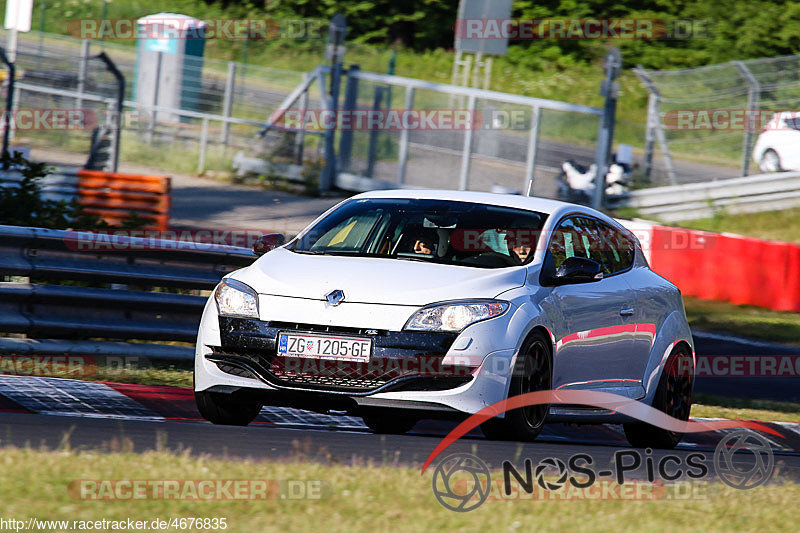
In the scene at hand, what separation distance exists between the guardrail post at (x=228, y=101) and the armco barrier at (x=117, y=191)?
6694 millimetres

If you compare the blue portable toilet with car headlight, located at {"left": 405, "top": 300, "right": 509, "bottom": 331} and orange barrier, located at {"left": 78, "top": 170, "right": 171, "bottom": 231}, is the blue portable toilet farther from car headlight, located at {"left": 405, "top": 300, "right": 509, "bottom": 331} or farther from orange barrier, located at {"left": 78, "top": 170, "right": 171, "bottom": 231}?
car headlight, located at {"left": 405, "top": 300, "right": 509, "bottom": 331}

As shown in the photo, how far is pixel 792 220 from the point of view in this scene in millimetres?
24156

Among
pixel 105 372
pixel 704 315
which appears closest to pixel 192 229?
pixel 704 315

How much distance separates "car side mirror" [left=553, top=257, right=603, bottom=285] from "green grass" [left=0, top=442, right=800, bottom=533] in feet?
5.92

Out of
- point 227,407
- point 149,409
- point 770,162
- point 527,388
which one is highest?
point 770,162

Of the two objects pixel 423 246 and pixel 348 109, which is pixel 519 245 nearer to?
pixel 423 246

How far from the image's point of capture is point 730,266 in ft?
58.0

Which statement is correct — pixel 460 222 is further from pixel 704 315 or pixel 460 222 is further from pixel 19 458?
pixel 704 315

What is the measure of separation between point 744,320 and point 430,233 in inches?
393

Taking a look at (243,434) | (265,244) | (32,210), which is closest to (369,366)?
(243,434)

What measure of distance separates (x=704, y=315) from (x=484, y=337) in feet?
35.8

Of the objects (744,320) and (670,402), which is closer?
(670,402)

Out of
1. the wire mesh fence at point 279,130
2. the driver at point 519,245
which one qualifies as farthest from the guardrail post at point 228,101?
the driver at point 519,245

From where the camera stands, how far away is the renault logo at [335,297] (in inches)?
270
